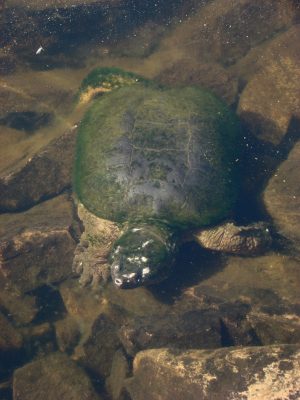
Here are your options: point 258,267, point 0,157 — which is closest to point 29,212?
point 0,157

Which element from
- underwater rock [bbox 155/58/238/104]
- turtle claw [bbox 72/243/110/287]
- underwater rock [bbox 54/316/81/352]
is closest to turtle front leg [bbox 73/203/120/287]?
turtle claw [bbox 72/243/110/287]

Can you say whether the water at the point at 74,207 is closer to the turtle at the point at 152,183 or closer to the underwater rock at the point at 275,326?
the underwater rock at the point at 275,326

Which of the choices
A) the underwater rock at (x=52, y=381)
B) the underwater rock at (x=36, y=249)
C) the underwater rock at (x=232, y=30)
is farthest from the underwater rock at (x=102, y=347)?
the underwater rock at (x=232, y=30)

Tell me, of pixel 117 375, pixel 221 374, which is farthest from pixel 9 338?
pixel 221 374

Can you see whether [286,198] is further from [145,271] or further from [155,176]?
[145,271]

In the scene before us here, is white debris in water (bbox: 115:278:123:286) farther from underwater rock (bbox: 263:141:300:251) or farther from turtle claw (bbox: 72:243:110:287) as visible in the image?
underwater rock (bbox: 263:141:300:251)

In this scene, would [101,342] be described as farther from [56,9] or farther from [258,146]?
[56,9]
